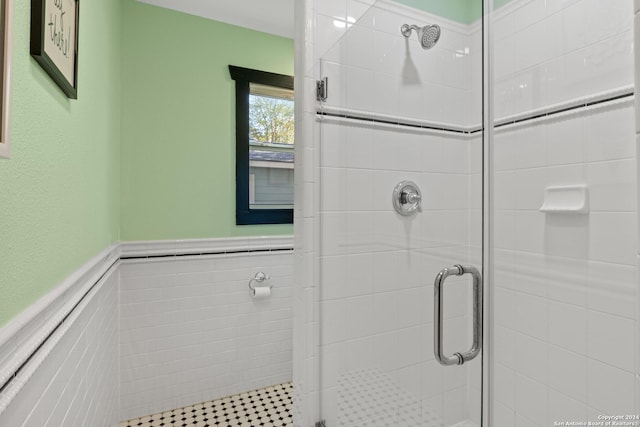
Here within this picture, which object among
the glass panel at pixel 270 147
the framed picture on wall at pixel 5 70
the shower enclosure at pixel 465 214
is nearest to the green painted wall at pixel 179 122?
the glass panel at pixel 270 147

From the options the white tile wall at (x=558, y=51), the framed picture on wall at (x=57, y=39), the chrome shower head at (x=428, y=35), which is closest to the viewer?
the framed picture on wall at (x=57, y=39)

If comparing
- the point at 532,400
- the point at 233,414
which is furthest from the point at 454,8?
the point at 233,414

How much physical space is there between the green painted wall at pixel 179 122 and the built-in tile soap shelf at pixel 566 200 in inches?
71.4

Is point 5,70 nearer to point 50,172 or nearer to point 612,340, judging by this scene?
point 50,172

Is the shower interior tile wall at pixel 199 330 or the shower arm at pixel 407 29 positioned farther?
the shower interior tile wall at pixel 199 330

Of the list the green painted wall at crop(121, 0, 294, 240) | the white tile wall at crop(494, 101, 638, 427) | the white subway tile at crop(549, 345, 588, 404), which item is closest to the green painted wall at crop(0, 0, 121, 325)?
the green painted wall at crop(121, 0, 294, 240)

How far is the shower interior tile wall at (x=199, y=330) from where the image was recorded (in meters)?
2.11

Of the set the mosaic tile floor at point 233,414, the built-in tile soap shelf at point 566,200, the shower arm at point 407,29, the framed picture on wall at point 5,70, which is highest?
the shower arm at point 407,29

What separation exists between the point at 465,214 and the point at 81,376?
1.41m

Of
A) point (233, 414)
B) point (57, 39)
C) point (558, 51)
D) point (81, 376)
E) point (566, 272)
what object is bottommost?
point (233, 414)

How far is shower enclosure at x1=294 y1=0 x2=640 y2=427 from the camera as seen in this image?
40.9 inches

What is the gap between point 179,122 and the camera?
2.22m

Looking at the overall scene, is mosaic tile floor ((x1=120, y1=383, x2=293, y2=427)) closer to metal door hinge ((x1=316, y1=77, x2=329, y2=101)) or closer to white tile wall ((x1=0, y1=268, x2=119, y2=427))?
white tile wall ((x1=0, y1=268, x2=119, y2=427))

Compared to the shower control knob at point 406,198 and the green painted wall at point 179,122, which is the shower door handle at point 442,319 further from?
the green painted wall at point 179,122
